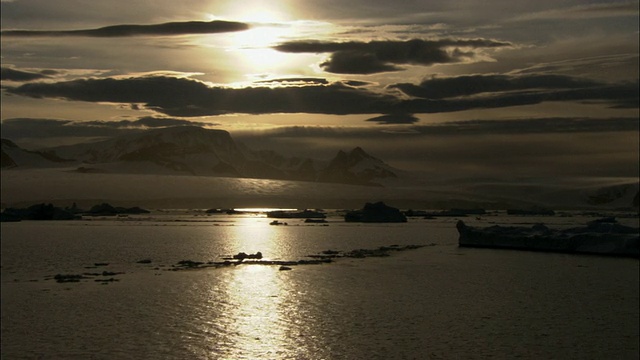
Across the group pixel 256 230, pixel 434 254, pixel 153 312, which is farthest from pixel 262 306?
pixel 256 230

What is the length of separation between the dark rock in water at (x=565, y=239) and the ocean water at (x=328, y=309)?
1081 mm

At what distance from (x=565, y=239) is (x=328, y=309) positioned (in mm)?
20464

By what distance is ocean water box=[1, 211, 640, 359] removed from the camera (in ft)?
49.6

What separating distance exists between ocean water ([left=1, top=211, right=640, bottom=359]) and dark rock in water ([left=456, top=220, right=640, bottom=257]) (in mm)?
1081

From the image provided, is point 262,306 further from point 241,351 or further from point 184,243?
point 184,243

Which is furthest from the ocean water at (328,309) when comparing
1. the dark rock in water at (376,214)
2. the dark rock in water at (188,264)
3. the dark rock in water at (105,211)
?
the dark rock in water at (105,211)

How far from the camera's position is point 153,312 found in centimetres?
1897

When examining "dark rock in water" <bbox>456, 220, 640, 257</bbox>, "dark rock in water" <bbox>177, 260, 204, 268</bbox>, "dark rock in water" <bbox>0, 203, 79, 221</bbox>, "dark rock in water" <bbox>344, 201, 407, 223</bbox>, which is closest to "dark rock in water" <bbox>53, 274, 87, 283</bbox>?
"dark rock in water" <bbox>177, 260, 204, 268</bbox>

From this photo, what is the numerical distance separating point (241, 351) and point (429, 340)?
13.3 ft

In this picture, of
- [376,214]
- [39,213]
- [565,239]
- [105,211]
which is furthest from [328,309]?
[105,211]

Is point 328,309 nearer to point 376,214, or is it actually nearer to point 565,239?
point 565,239

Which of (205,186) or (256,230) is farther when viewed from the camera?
(205,186)

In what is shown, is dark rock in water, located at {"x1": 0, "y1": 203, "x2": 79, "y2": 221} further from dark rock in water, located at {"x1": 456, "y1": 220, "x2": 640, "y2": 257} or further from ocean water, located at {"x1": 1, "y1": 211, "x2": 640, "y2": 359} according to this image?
dark rock in water, located at {"x1": 456, "y1": 220, "x2": 640, "y2": 257}

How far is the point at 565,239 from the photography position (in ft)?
A: 118
